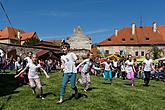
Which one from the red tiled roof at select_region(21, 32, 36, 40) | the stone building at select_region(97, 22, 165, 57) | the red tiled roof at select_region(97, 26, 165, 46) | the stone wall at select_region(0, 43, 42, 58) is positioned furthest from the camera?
the red tiled roof at select_region(21, 32, 36, 40)

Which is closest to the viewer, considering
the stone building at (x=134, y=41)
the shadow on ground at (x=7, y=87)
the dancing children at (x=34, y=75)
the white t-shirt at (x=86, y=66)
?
the dancing children at (x=34, y=75)

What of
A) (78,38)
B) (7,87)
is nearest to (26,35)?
(78,38)

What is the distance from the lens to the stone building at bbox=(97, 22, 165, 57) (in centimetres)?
7631

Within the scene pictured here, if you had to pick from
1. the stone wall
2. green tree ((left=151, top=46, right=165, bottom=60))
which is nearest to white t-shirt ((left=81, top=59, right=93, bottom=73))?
the stone wall

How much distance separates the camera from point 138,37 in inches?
3061

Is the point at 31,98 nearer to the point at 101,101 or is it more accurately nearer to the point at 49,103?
the point at 49,103

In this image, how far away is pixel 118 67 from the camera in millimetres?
27750

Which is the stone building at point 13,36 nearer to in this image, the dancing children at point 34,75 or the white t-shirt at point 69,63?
the dancing children at point 34,75

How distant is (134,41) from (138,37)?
73.4 inches

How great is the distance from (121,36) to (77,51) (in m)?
24.4

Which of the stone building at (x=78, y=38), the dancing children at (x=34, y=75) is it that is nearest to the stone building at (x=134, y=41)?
the stone building at (x=78, y=38)

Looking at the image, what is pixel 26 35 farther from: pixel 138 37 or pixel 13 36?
pixel 138 37

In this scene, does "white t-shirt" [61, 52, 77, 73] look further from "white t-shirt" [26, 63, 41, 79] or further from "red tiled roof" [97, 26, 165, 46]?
"red tiled roof" [97, 26, 165, 46]

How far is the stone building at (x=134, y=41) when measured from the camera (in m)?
76.3
